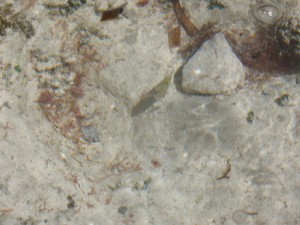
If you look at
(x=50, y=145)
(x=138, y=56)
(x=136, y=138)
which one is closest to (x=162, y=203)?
(x=136, y=138)

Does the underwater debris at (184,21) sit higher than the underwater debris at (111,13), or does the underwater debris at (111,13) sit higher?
the underwater debris at (111,13)

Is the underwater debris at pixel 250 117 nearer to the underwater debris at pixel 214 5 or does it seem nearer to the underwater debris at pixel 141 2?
the underwater debris at pixel 214 5

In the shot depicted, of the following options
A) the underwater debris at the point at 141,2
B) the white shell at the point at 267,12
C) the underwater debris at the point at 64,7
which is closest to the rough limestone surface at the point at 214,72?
the white shell at the point at 267,12

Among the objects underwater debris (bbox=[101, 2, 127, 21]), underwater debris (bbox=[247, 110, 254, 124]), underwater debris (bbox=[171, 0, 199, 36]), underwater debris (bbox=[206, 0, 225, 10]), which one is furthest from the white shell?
underwater debris (bbox=[101, 2, 127, 21])

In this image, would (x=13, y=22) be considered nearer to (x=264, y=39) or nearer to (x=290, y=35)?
(x=264, y=39)

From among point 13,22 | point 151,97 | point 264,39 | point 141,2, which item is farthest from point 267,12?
point 13,22

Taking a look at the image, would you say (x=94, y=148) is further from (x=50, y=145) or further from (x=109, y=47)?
(x=109, y=47)
